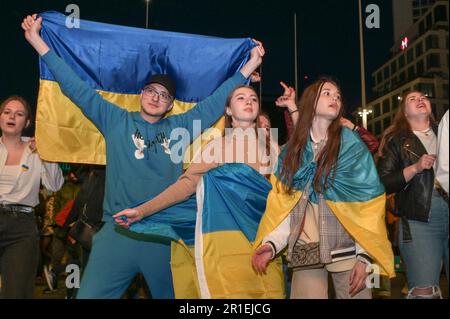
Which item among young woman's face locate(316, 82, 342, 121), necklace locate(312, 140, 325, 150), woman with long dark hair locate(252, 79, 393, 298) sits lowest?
woman with long dark hair locate(252, 79, 393, 298)

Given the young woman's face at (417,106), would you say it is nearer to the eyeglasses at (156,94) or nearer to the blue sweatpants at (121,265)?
the eyeglasses at (156,94)

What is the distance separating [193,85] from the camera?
5.37 metres

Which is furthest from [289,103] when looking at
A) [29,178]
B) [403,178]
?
[29,178]

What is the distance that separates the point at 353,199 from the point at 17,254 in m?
2.68

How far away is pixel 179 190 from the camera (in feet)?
12.9

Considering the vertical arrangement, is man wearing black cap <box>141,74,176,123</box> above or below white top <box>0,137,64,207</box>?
above

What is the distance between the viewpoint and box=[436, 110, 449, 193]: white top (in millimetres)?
2881

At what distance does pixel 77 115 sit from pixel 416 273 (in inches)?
128

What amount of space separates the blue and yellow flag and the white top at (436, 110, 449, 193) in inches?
50.7

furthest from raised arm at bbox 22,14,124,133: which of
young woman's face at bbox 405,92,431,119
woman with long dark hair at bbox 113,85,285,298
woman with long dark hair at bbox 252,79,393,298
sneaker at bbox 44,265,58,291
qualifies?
sneaker at bbox 44,265,58,291

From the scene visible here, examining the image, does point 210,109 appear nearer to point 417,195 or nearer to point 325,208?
point 325,208

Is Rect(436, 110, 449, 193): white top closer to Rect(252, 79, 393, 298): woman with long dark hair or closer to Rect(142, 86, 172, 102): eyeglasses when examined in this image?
Rect(252, 79, 393, 298): woman with long dark hair

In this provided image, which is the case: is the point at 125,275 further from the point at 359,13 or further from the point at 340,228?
the point at 359,13

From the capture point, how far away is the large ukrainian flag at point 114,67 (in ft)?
15.6
